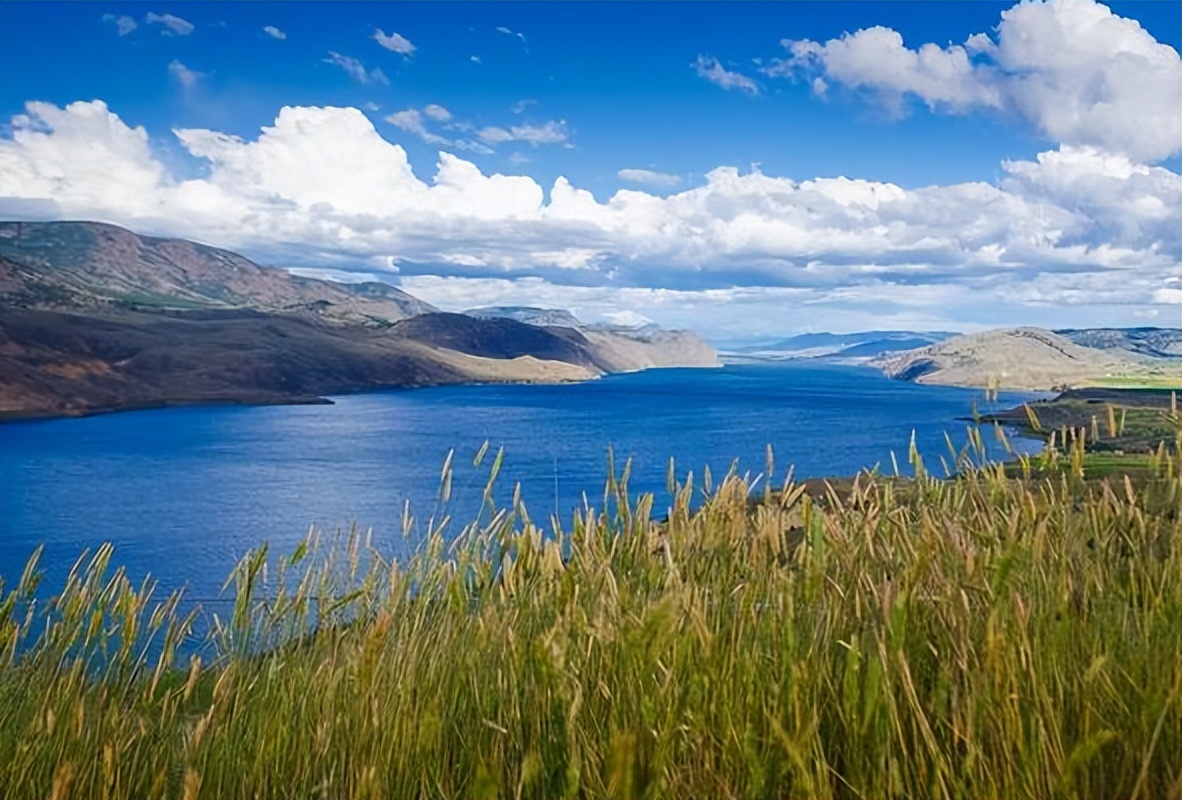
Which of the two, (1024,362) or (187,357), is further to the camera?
(1024,362)

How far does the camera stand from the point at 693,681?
8.07ft

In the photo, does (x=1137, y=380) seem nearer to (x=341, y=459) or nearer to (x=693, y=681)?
(x=341, y=459)

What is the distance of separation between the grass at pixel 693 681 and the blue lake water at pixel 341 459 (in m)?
5.96

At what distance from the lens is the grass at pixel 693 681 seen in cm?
232

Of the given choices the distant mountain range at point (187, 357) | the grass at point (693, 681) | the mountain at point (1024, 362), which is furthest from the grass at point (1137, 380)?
the grass at point (693, 681)

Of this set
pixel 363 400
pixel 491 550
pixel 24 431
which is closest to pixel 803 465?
pixel 491 550

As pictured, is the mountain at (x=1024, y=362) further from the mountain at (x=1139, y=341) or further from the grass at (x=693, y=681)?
the grass at (x=693, y=681)

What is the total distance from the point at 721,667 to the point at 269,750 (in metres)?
1.20

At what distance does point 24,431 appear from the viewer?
70.7 meters

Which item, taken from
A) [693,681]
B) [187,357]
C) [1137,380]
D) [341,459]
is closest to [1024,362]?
[1137,380]

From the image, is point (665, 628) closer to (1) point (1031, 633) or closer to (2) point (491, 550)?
(1) point (1031, 633)

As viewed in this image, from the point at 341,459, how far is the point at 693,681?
2210 inches

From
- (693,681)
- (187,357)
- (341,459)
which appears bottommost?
(341,459)

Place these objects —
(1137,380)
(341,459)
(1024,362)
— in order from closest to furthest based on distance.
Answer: (341,459)
(1137,380)
(1024,362)
